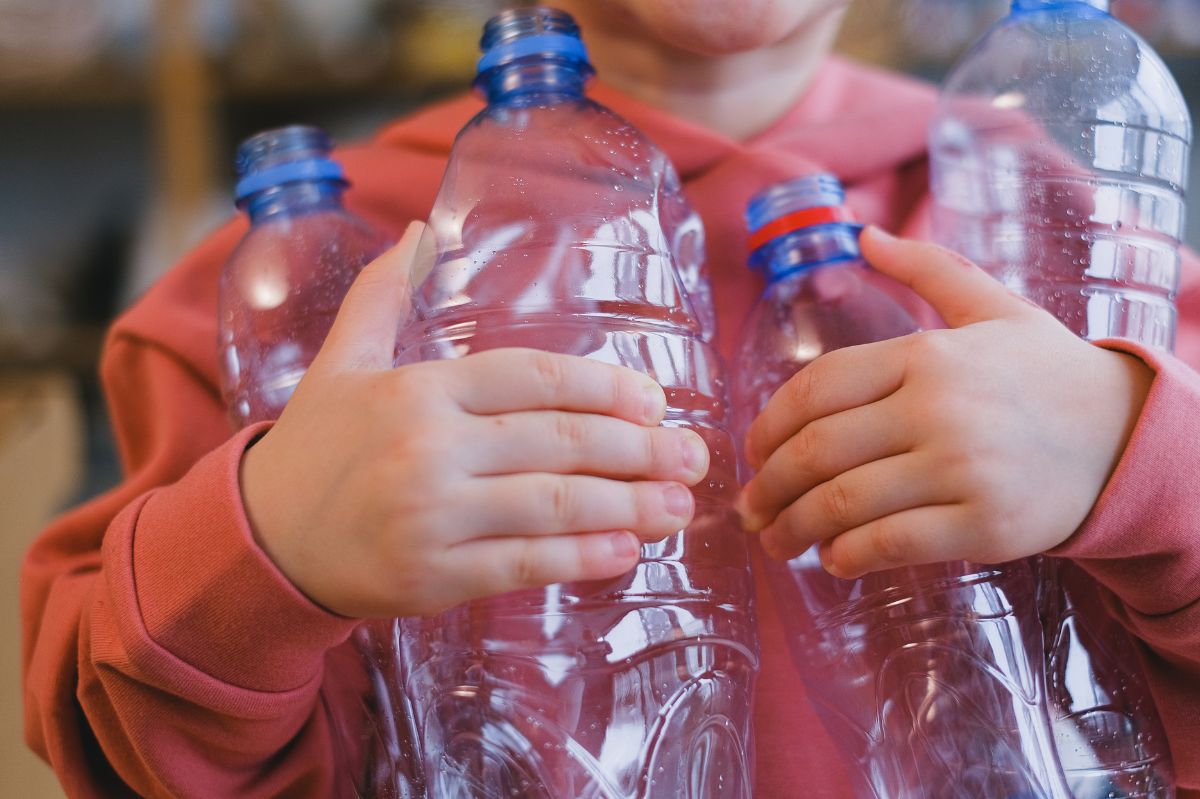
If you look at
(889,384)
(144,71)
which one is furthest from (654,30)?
(144,71)

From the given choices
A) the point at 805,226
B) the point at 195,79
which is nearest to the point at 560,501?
the point at 805,226

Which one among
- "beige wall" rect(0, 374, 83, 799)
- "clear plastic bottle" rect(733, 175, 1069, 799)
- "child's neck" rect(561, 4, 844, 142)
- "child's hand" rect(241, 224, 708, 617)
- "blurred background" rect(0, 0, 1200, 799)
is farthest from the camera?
"blurred background" rect(0, 0, 1200, 799)

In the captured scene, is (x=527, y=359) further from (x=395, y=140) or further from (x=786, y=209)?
(x=395, y=140)

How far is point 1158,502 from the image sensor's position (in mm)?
507

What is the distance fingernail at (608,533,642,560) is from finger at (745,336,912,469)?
114 mm

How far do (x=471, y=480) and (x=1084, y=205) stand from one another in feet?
1.27

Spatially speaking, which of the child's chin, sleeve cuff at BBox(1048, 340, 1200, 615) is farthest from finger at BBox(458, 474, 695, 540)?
the child's chin

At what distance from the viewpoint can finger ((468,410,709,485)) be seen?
45 centimetres

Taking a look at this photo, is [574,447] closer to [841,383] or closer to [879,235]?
[841,383]

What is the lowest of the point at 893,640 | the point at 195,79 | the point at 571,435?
the point at 893,640

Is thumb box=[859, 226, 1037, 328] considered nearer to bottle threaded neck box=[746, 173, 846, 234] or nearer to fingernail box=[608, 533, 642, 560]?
bottle threaded neck box=[746, 173, 846, 234]

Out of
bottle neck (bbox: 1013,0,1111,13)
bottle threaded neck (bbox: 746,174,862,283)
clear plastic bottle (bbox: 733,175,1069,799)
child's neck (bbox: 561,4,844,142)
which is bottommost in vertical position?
clear plastic bottle (bbox: 733,175,1069,799)

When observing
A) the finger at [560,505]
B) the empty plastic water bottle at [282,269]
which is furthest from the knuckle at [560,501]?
the empty plastic water bottle at [282,269]

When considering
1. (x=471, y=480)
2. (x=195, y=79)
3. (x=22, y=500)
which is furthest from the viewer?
(x=195, y=79)
